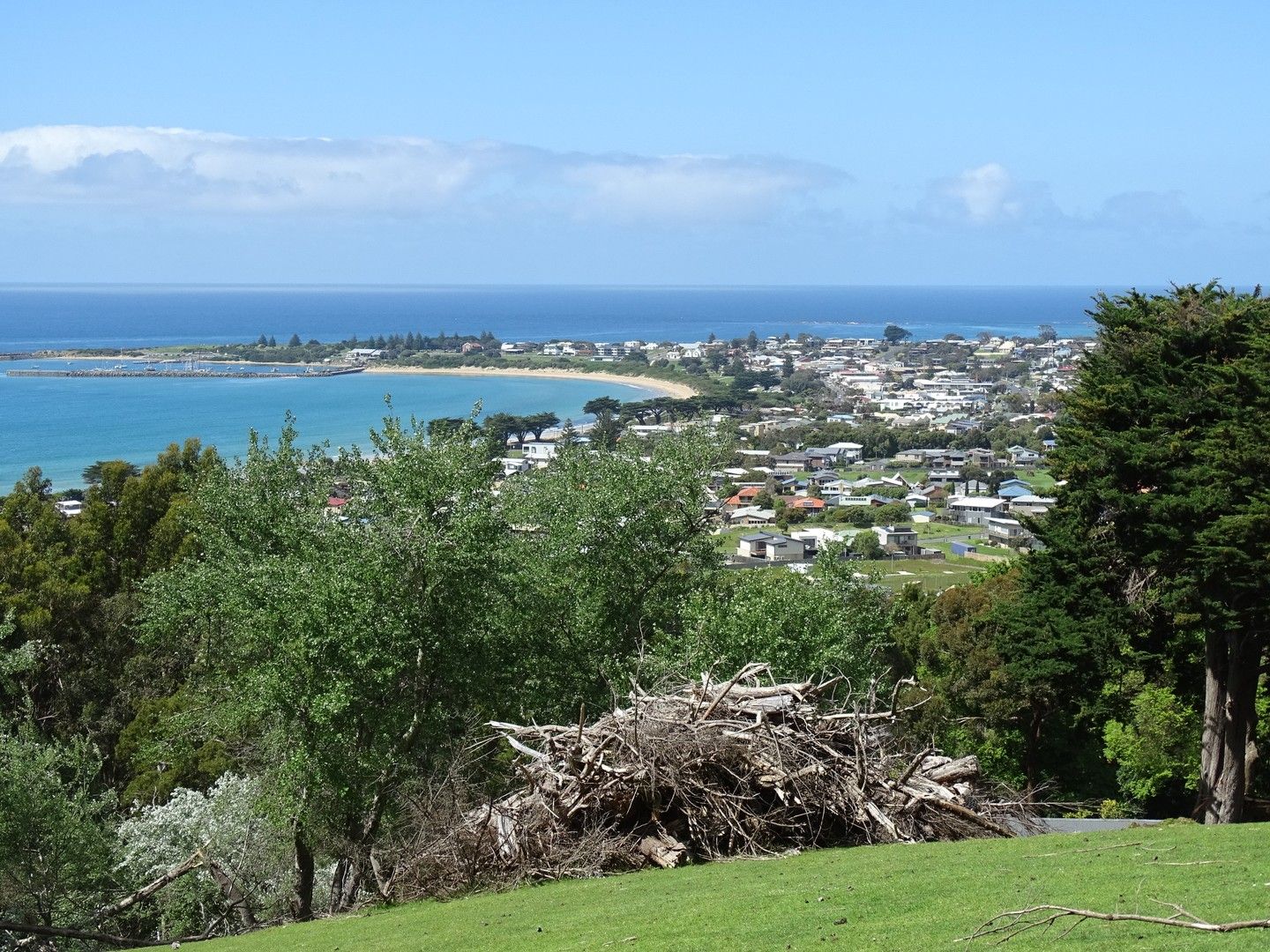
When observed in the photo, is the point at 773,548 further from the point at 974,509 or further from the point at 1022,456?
the point at 1022,456

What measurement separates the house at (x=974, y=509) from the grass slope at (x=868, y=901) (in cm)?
8109

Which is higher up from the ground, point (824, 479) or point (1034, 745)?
point (1034, 745)

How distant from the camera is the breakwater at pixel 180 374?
169000 mm

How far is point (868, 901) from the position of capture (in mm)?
11406

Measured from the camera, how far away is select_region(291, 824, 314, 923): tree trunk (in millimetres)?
18547

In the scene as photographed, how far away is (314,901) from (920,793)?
37.8 ft

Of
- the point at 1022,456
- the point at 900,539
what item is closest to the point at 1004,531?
the point at 900,539

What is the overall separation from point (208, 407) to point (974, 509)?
8738 cm

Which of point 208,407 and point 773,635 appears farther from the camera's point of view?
point 208,407

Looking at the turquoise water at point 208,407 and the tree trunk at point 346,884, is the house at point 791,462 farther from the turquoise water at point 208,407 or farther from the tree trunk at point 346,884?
the tree trunk at point 346,884

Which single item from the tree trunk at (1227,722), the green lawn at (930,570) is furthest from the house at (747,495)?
the tree trunk at (1227,722)

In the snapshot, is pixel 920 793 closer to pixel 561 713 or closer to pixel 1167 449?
pixel 561 713

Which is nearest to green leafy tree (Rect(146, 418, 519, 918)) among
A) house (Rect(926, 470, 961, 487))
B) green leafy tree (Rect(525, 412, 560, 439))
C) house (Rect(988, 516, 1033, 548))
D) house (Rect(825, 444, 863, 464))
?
house (Rect(988, 516, 1033, 548))

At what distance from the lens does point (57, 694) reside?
31.6 meters
